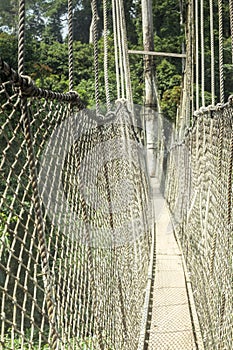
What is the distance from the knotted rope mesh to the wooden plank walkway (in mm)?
57

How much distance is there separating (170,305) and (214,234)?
1.57 feet

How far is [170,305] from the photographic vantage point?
2.17 m

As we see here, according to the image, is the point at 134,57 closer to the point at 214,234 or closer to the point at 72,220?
the point at 214,234

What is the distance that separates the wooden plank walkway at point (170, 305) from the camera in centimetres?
185

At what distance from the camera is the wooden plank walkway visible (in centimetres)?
185

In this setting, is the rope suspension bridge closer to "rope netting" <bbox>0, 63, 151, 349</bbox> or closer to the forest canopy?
"rope netting" <bbox>0, 63, 151, 349</bbox>

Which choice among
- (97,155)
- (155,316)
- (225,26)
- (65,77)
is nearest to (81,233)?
(97,155)

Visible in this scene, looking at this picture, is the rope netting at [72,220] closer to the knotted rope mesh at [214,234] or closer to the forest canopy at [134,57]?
the knotted rope mesh at [214,234]

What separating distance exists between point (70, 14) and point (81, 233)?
0.48 meters

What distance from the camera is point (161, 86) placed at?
8945 mm

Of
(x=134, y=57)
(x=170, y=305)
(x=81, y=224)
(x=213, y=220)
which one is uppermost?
(x=134, y=57)

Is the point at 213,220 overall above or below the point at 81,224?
below

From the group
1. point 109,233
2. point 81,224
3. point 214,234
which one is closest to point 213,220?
point 214,234

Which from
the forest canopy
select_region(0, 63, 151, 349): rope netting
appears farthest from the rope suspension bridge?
the forest canopy
